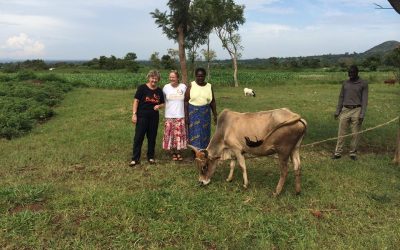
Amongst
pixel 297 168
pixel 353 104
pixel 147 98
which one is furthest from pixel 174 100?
pixel 353 104

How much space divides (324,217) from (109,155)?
5207mm

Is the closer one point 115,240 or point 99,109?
point 115,240

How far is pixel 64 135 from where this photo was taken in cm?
→ 1138

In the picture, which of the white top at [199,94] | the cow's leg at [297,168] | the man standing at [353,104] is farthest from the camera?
the man standing at [353,104]

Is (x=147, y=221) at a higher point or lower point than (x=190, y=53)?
lower

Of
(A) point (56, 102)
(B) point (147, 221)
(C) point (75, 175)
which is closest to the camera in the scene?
(B) point (147, 221)

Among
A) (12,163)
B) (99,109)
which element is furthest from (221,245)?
(99,109)

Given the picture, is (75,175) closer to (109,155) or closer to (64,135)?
(109,155)

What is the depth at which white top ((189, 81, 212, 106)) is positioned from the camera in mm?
7699

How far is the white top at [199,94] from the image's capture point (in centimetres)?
770

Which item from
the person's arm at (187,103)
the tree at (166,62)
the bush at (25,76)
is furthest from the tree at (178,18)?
the tree at (166,62)

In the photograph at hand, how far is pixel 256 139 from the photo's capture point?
646 cm

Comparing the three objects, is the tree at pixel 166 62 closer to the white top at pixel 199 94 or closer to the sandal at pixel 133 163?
the sandal at pixel 133 163

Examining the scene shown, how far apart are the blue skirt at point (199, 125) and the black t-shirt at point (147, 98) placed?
76cm
